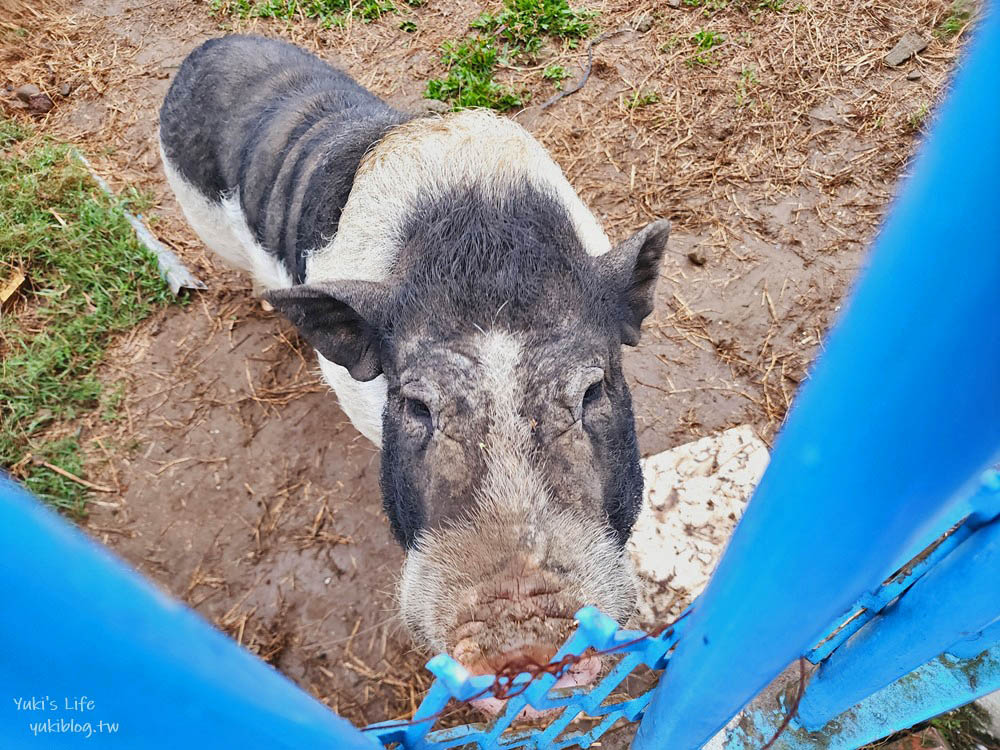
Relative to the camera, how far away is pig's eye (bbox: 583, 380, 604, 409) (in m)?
2.44

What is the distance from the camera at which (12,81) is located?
7.45m

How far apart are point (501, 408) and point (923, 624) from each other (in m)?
1.43

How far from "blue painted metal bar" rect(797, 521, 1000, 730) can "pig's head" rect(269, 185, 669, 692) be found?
2.59 ft

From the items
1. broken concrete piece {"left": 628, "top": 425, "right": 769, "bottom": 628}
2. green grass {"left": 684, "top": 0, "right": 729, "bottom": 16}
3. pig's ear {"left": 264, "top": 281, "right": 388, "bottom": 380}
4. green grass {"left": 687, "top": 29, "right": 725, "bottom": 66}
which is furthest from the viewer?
green grass {"left": 684, "top": 0, "right": 729, "bottom": 16}

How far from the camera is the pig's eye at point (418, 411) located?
2441 mm

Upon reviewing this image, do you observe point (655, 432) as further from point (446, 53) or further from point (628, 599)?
point (446, 53)

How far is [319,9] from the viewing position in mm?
7480

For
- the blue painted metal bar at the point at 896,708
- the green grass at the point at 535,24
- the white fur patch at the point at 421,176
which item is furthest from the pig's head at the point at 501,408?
the green grass at the point at 535,24

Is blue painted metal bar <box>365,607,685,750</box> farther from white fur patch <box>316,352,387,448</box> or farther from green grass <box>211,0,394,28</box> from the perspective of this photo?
green grass <box>211,0,394,28</box>

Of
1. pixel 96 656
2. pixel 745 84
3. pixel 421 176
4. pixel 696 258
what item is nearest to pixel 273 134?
pixel 421 176

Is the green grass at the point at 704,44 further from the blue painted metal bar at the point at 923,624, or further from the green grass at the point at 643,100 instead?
the blue painted metal bar at the point at 923,624

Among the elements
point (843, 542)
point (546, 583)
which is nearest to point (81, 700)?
point (843, 542)

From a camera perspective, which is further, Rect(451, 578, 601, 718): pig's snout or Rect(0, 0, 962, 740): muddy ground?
Rect(0, 0, 962, 740): muddy ground

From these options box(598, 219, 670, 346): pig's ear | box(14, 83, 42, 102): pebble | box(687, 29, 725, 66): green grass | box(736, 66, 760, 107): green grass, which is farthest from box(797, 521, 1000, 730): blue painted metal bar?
box(14, 83, 42, 102): pebble
